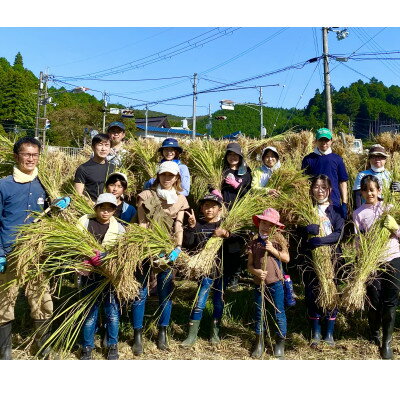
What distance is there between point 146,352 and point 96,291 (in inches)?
28.6

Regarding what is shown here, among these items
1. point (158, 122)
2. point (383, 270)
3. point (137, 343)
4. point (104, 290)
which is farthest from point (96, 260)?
point (158, 122)

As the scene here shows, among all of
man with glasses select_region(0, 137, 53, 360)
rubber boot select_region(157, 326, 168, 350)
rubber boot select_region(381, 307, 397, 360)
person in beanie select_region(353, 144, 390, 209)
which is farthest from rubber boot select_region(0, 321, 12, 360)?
person in beanie select_region(353, 144, 390, 209)

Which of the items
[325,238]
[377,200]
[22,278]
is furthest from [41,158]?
[377,200]

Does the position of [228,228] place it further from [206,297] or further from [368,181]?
[368,181]

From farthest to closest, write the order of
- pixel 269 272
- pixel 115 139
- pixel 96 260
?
pixel 115 139 → pixel 269 272 → pixel 96 260

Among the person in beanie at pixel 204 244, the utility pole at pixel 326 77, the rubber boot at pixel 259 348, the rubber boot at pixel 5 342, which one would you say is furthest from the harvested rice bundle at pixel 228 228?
the utility pole at pixel 326 77

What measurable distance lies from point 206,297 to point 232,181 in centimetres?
120

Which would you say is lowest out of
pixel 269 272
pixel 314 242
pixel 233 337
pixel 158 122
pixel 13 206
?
pixel 233 337

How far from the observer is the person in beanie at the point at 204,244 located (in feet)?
10.6

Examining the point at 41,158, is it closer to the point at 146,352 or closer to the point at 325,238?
the point at 146,352

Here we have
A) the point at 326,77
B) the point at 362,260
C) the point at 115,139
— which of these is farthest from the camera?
the point at 326,77

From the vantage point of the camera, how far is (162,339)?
10.6ft

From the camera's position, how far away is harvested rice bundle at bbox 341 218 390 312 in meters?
2.88

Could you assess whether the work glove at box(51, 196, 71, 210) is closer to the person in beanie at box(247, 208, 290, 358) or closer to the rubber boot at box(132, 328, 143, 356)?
the rubber boot at box(132, 328, 143, 356)
